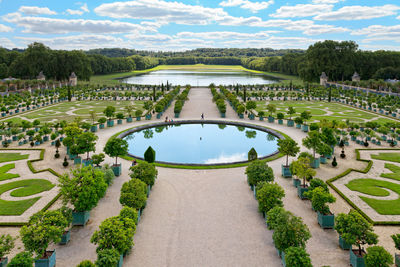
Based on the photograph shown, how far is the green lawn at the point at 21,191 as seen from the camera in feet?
56.9

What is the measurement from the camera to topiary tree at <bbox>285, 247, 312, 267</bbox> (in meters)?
10.7

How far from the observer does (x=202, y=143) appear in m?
33.8

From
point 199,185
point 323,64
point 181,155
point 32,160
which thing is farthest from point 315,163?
point 323,64

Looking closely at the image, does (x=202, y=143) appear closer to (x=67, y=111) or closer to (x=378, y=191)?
(x=378, y=191)

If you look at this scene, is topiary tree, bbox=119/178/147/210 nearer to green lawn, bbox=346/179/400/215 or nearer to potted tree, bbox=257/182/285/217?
potted tree, bbox=257/182/285/217

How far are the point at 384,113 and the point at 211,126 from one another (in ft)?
107

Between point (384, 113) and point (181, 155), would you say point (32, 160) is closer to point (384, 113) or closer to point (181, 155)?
point (181, 155)

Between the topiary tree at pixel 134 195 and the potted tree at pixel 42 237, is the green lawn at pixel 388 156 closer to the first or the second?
the topiary tree at pixel 134 195

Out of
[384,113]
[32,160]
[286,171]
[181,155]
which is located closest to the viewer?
[286,171]

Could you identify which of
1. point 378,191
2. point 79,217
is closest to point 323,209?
point 378,191

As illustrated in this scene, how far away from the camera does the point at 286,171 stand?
2261 centimetres

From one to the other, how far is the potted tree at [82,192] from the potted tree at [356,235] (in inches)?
495

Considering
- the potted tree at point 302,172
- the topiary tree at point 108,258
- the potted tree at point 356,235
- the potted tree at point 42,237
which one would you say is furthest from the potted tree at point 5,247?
the potted tree at point 302,172

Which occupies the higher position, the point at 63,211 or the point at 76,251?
the point at 63,211
